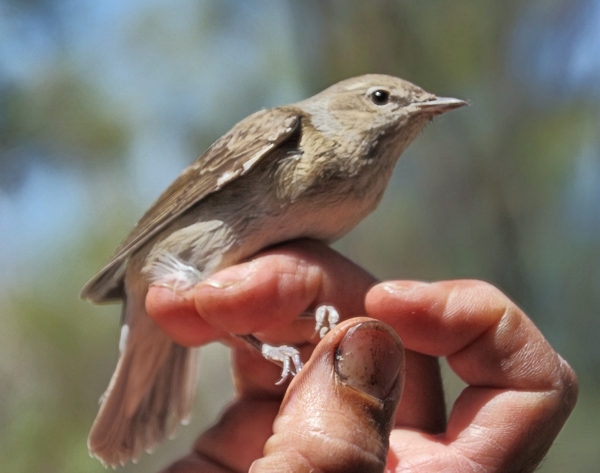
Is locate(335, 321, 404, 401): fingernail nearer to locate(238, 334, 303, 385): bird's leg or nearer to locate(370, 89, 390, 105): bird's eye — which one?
locate(238, 334, 303, 385): bird's leg

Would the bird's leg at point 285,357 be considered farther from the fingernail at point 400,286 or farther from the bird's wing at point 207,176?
the bird's wing at point 207,176

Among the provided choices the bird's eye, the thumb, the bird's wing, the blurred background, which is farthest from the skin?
the blurred background

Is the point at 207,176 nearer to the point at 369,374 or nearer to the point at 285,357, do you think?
the point at 285,357

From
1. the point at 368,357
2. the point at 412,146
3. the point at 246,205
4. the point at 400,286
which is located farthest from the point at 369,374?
the point at 412,146

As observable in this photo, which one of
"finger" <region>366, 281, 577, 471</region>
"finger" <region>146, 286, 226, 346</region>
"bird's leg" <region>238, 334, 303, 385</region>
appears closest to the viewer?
"finger" <region>366, 281, 577, 471</region>

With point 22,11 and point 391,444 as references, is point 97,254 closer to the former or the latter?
point 22,11

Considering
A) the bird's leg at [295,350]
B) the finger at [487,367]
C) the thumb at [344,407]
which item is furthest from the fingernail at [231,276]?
the thumb at [344,407]

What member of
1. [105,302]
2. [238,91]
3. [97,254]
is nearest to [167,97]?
[238,91]
